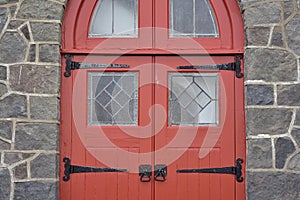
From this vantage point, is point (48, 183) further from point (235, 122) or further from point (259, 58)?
point (259, 58)

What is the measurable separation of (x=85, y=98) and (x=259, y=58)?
152 centimetres

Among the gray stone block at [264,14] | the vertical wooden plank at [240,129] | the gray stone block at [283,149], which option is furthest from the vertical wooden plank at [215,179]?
the gray stone block at [264,14]

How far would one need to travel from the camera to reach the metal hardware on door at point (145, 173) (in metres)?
4.89

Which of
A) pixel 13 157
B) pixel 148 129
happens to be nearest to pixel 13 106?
pixel 13 157

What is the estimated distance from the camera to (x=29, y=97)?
480 centimetres

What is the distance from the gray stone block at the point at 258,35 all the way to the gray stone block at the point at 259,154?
0.82 m

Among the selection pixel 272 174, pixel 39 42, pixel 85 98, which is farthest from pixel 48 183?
pixel 272 174

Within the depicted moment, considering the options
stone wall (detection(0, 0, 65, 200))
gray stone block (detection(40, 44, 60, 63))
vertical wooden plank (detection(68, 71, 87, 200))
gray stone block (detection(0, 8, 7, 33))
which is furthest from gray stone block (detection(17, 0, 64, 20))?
vertical wooden plank (detection(68, 71, 87, 200))

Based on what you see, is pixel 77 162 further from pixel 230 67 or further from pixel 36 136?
pixel 230 67

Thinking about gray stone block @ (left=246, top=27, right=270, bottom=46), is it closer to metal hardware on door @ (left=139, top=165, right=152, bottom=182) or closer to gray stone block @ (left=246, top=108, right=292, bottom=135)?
gray stone block @ (left=246, top=108, right=292, bottom=135)

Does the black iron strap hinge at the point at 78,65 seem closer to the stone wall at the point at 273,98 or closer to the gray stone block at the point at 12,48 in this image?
the gray stone block at the point at 12,48

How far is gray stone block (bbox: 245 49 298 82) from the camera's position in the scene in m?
4.80

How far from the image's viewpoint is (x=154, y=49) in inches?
197

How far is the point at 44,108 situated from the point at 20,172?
0.56 meters
